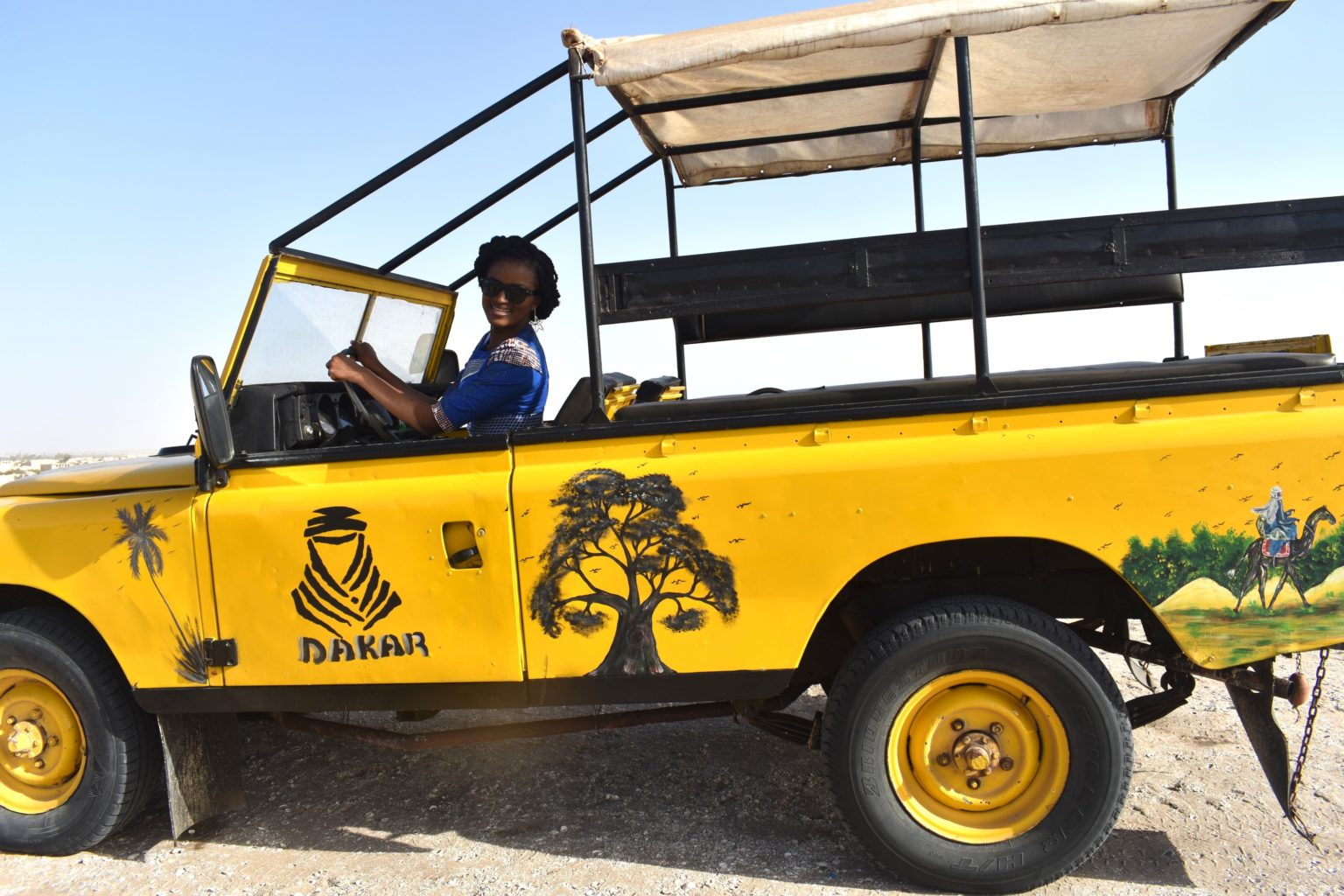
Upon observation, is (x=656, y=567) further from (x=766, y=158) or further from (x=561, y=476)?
(x=766, y=158)

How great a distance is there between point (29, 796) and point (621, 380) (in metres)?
2.73

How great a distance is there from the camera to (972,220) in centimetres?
296

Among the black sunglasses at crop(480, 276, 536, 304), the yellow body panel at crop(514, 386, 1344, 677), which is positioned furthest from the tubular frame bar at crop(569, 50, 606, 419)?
the black sunglasses at crop(480, 276, 536, 304)

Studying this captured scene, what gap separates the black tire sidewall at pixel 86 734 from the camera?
3404 millimetres

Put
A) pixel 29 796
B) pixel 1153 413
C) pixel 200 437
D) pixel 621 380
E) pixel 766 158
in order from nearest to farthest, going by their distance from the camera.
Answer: pixel 1153 413 → pixel 200 437 → pixel 29 796 → pixel 621 380 → pixel 766 158

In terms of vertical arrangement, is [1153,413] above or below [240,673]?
above

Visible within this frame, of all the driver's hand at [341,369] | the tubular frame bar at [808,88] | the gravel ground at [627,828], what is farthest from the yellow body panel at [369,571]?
the tubular frame bar at [808,88]

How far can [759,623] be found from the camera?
2906 millimetres

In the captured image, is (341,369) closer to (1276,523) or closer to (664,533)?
(664,533)

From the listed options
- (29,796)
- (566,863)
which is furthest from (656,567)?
(29,796)

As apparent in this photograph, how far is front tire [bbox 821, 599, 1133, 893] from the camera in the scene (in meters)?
2.85

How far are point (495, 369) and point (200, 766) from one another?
1.83m

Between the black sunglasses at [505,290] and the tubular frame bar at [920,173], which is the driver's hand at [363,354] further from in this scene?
the tubular frame bar at [920,173]

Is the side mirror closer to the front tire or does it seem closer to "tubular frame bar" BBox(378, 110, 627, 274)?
"tubular frame bar" BBox(378, 110, 627, 274)
